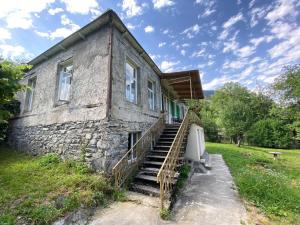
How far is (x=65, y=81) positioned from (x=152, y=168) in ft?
17.3

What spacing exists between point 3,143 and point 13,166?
530 cm

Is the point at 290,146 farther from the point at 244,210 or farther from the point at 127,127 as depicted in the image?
the point at 127,127

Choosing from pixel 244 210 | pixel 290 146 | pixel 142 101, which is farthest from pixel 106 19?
pixel 290 146

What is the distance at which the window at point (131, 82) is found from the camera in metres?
6.57

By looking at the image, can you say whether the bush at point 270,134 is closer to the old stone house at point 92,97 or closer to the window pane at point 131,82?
the old stone house at point 92,97

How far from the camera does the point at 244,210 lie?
4102 mm

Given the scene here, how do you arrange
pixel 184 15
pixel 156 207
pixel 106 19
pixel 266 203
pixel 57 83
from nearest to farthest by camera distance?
pixel 156 207 → pixel 266 203 → pixel 106 19 → pixel 57 83 → pixel 184 15

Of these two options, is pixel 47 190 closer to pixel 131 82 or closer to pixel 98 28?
pixel 131 82

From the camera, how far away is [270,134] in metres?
22.1

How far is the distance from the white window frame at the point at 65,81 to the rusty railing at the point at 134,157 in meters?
3.43

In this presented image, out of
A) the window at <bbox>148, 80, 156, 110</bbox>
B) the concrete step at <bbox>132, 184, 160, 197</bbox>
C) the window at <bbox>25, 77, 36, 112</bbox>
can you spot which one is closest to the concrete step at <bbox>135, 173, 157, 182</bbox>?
the concrete step at <bbox>132, 184, 160, 197</bbox>

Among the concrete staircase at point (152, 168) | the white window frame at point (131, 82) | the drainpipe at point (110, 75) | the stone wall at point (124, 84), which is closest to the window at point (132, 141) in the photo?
the concrete staircase at point (152, 168)

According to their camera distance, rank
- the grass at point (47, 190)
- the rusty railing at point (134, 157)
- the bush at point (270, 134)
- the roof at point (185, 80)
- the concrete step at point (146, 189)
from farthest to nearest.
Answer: the bush at point (270, 134) < the roof at point (185, 80) < the rusty railing at point (134, 157) < the concrete step at point (146, 189) < the grass at point (47, 190)

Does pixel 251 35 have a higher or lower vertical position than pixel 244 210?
higher
